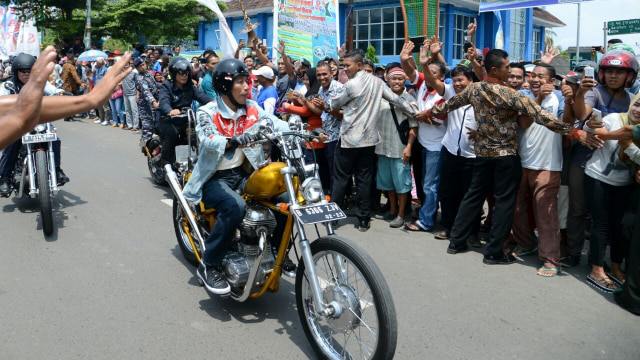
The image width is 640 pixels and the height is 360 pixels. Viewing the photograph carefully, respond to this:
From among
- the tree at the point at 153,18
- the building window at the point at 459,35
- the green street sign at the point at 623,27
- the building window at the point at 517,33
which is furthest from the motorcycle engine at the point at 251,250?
the tree at the point at 153,18

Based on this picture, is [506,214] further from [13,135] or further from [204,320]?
[13,135]

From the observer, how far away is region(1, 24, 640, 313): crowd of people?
15.9 ft

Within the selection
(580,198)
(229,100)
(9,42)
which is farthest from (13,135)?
(9,42)

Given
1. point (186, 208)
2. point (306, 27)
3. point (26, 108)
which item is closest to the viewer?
point (26, 108)

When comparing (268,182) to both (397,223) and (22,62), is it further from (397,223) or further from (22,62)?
(22,62)

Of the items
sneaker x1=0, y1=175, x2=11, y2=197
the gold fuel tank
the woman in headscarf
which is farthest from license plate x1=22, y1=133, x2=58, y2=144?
the woman in headscarf

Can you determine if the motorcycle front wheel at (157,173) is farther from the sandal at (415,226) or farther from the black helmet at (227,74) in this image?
the black helmet at (227,74)

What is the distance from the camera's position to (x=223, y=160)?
13.6ft

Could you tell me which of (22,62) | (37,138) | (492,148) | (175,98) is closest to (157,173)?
(175,98)

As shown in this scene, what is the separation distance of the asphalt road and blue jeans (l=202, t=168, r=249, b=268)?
491 mm

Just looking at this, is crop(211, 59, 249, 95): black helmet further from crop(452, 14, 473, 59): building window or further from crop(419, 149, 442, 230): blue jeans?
crop(452, 14, 473, 59): building window

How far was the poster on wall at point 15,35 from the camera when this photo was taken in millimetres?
29172

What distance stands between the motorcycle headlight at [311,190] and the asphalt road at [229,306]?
40.4 inches

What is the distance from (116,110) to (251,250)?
12.8 meters
